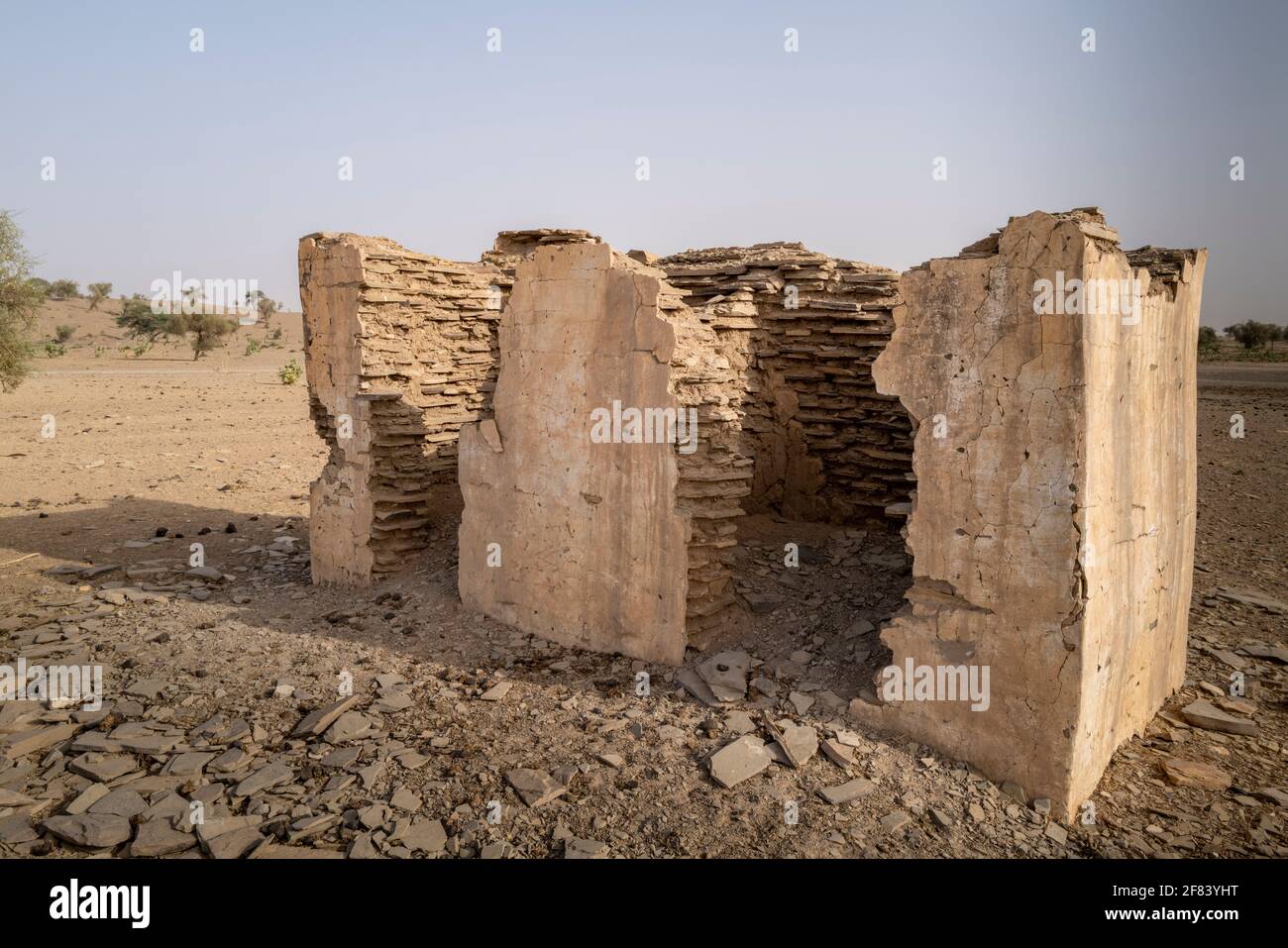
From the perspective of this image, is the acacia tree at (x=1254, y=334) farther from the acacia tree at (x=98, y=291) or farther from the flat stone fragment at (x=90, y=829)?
the acacia tree at (x=98, y=291)

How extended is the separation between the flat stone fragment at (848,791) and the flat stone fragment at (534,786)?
140 centimetres

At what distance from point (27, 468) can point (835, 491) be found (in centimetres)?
1252

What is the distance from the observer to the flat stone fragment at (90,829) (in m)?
4.23

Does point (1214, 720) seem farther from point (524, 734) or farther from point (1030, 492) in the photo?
point (524, 734)

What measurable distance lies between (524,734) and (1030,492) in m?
3.22

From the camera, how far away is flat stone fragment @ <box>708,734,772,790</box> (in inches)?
182

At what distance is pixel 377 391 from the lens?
7816mm

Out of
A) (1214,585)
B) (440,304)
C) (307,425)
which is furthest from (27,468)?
(1214,585)

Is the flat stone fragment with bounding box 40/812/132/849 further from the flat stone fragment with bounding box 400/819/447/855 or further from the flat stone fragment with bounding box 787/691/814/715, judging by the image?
the flat stone fragment with bounding box 787/691/814/715

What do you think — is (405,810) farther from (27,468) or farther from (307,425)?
(307,425)

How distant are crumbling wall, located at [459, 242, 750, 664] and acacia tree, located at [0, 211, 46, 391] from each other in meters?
12.9

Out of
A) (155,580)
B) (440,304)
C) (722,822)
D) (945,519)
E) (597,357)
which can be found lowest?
(722,822)

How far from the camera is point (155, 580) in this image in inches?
327

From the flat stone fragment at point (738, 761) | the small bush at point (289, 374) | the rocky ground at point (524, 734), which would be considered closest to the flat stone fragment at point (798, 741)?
the rocky ground at point (524, 734)
